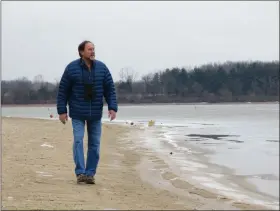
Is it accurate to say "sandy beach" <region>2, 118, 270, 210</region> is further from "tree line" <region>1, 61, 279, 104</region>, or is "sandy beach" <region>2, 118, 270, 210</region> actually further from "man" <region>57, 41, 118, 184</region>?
"tree line" <region>1, 61, 279, 104</region>

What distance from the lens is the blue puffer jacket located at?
18.9ft

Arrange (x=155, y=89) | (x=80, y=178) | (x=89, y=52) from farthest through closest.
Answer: (x=155, y=89) < (x=80, y=178) < (x=89, y=52)

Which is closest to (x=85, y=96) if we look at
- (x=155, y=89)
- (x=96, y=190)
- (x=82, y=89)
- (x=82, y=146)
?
(x=82, y=89)

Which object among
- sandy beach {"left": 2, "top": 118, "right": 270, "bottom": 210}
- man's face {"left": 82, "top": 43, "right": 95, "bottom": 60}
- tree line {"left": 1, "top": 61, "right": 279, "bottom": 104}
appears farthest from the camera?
tree line {"left": 1, "top": 61, "right": 279, "bottom": 104}

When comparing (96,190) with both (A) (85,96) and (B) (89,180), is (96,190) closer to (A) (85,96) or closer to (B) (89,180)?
(B) (89,180)

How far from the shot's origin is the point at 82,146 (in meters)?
5.98

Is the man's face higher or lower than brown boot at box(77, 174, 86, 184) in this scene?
higher

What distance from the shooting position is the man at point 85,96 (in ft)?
18.9

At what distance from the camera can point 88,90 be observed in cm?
575

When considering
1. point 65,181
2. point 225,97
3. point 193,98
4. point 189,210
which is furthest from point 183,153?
point 193,98

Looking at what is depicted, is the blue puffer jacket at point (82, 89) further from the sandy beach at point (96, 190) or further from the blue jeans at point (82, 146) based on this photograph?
the sandy beach at point (96, 190)

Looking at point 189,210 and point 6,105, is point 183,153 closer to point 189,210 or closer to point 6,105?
point 189,210

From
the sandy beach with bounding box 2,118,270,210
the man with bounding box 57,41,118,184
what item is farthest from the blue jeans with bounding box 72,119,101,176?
the sandy beach with bounding box 2,118,270,210

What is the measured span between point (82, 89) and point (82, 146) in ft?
2.57
